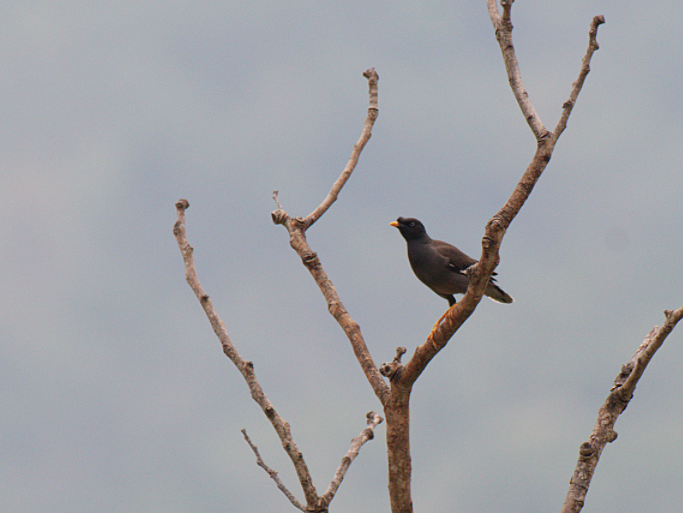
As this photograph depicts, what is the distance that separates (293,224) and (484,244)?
135 inches

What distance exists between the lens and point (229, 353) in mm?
6773

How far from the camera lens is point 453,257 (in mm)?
9312

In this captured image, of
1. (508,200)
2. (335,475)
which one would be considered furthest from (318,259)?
(508,200)

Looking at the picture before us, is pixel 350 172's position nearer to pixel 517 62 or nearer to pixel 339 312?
pixel 339 312

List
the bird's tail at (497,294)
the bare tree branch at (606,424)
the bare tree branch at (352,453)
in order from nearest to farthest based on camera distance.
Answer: the bare tree branch at (606,424)
the bare tree branch at (352,453)
the bird's tail at (497,294)

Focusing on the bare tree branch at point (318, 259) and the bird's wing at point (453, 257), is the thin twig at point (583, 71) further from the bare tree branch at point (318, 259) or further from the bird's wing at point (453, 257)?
the bird's wing at point (453, 257)

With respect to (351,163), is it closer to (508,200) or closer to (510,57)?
(510,57)

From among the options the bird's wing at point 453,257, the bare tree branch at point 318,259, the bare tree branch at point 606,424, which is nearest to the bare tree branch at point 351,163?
the bare tree branch at point 318,259

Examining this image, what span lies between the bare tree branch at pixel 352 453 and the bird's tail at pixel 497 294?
353 centimetres

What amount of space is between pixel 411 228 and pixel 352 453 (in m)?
3.87

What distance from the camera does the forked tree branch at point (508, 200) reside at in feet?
16.4

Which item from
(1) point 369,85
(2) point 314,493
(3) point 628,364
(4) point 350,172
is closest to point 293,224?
(4) point 350,172

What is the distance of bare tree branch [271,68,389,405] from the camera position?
6836 mm

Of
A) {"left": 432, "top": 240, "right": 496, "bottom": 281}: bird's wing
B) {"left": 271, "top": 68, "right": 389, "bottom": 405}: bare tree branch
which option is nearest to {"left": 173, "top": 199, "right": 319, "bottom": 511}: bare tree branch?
{"left": 271, "top": 68, "right": 389, "bottom": 405}: bare tree branch
